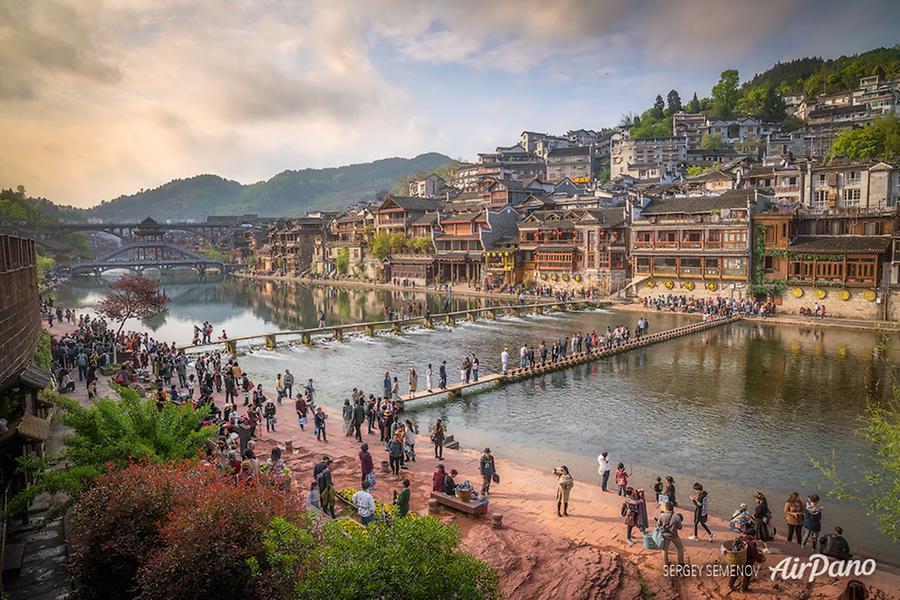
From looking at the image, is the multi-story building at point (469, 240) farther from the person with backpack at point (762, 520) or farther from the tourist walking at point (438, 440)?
the person with backpack at point (762, 520)

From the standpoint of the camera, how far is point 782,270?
180 ft

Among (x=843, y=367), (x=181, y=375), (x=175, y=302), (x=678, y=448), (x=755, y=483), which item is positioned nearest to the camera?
(x=755, y=483)

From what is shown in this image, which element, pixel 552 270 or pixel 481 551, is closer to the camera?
pixel 481 551

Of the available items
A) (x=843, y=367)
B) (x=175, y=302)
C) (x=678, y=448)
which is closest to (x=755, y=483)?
(x=678, y=448)

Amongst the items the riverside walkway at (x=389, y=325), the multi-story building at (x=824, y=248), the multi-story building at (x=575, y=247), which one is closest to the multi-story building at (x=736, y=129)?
the multi-story building at (x=575, y=247)

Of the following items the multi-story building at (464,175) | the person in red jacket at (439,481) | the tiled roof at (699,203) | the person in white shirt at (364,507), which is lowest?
the person in red jacket at (439,481)

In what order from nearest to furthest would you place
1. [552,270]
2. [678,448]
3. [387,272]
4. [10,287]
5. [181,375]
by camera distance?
[10,287] → [678,448] → [181,375] → [552,270] → [387,272]

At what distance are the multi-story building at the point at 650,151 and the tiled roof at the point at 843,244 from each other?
2490 inches

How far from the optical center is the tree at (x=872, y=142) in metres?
75.5

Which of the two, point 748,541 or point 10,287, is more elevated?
point 10,287

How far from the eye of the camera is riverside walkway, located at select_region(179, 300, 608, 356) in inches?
1709

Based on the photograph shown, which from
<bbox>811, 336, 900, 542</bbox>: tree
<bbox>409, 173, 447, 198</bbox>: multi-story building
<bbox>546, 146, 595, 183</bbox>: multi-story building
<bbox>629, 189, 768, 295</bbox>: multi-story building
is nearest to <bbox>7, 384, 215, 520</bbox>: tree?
<bbox>811, 336, 900, 542</bbox>: tree

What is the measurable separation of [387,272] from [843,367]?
70.5 m

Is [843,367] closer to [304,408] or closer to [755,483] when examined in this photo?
[755,483]
